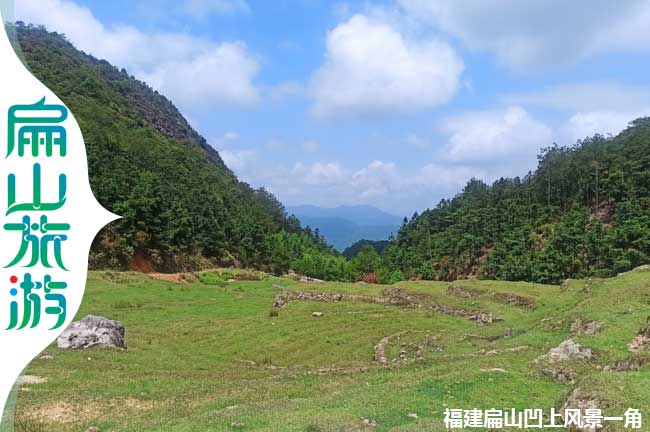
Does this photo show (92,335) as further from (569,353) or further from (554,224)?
(554,224)

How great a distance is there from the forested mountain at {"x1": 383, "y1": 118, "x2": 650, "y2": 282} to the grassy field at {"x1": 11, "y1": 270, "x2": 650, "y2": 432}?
1347 inches

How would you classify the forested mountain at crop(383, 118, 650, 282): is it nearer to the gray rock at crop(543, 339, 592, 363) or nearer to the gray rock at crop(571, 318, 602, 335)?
the gray rock at crop(571, 318, 602, 335)

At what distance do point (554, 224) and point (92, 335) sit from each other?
275 feet

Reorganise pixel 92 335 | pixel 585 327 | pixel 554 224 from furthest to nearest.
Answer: pixel 554 224 < pixel 92 335 < pixel 585 327

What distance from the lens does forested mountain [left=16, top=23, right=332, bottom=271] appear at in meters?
77.8

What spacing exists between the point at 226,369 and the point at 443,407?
13756 mm

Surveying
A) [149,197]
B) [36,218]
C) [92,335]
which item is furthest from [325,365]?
[149,197]

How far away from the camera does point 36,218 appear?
11453 millimetres

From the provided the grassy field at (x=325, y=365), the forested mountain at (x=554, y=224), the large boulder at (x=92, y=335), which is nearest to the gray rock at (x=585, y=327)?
the grassy field at (x=325, y=365)

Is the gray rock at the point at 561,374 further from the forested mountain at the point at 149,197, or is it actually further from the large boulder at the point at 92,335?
the forested mountain at the point at 149,197

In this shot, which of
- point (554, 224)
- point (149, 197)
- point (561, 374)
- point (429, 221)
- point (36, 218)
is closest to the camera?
point (36, 218)

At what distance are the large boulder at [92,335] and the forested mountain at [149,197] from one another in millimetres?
37208

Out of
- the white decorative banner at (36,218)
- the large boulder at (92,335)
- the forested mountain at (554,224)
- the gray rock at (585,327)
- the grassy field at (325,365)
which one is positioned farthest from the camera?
the forested mountain at (554,224)

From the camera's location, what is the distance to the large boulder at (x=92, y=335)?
85.0 ft
